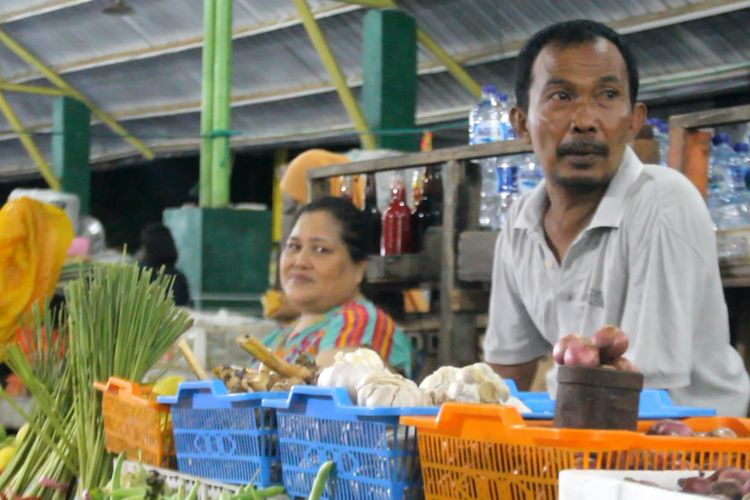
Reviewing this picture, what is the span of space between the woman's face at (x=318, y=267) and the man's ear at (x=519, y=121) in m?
0.96

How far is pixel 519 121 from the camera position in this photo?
9.16 ft

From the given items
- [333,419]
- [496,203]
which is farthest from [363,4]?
[333,419]

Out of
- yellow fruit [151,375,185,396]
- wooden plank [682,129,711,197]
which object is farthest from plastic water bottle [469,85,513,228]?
yellow fruit [151,375,185,396]

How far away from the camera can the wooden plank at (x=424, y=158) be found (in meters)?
3.49

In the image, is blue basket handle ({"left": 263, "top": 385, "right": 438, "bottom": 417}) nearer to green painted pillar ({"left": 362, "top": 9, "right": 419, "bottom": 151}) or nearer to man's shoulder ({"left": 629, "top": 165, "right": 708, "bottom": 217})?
man's shoulder ({"left": 629, "top": 165, "right": 708, "bottom": 217})

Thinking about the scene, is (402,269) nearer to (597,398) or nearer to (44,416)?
(44,416)

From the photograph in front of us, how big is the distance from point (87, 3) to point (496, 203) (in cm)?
642

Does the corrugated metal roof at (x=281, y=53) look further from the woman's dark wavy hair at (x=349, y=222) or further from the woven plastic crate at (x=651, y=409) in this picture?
the woven plastic crate at (x=651, y=409)

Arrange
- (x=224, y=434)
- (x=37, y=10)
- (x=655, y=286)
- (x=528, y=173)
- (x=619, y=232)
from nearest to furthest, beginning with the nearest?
(x=224, y=434), (x=655, y=286), (x=619, y=232), (x=528, y=173), (x=37, y=10)

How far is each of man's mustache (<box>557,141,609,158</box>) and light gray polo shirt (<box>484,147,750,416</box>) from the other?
0.06m

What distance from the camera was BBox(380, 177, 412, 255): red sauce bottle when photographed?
4.13 metres

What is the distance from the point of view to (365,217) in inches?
148

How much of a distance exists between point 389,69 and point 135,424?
545 centimetres

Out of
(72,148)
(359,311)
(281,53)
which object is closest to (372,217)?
(359,311)
